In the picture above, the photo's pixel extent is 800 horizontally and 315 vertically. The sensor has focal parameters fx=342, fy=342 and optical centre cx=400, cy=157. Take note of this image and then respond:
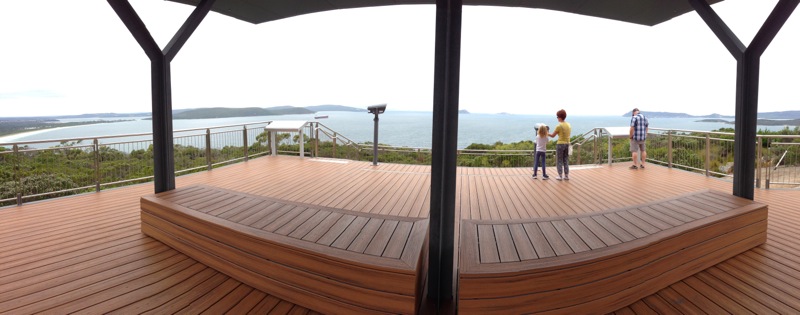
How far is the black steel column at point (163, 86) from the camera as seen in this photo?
376 cm

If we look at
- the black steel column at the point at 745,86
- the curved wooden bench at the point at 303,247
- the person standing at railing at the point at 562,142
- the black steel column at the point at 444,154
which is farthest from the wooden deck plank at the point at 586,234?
the person standing at railing at the point at 562,142

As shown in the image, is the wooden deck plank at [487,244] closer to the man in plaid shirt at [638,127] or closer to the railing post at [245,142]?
the man in plaid shirt at [638,127]

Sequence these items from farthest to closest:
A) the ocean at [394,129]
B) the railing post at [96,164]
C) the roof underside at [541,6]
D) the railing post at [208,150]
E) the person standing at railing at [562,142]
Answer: the ocean at [394,129] → the railing post at [208,150] → the person standing at railing at [562,142] → the railing post at [96,164] → the roof underside at [541,6]

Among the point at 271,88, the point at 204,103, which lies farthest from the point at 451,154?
the point at 204,103

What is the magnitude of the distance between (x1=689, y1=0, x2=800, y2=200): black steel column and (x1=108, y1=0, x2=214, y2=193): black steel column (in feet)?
19.2

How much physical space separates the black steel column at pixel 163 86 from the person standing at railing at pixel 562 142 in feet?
20.5

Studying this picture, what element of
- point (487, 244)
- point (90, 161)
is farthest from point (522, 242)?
point (90, 161)

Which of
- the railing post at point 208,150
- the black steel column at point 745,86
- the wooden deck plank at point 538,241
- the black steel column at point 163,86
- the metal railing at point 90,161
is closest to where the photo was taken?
the wooden deck plank at point 538,241

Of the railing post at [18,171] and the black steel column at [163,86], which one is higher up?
the black steel column at [163,86]

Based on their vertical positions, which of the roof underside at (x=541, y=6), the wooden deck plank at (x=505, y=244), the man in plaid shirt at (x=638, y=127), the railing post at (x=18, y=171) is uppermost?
the roof underside at (x=541, y=6)

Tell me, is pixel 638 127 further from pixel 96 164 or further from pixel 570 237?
pixel 96 164

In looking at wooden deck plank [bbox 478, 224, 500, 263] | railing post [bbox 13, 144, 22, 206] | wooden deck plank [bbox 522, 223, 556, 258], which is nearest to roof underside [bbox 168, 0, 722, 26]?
railing post [bbox 13, 144, 22, 206]

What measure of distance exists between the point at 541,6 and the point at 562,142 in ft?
9.25

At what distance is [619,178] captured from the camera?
7.13 metres
